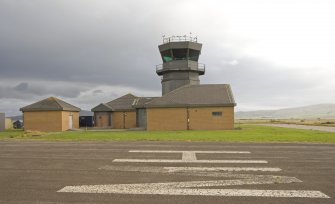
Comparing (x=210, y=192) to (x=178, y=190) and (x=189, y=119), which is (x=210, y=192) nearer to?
(x=178, y=190)

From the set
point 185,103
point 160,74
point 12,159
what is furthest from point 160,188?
point 160,74

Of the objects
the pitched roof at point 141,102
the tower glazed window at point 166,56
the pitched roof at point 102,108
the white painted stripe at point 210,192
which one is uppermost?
the tower glazed window at point 166,56

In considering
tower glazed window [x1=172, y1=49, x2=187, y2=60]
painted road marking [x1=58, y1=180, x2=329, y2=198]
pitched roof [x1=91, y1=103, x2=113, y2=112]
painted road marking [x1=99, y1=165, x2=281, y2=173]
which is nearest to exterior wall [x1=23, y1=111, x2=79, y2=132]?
pitched roof [x1=91, y1=103, x2=113, y2=112]

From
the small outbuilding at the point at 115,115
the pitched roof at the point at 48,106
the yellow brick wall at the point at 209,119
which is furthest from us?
the small outbuilding at the point at 115,115

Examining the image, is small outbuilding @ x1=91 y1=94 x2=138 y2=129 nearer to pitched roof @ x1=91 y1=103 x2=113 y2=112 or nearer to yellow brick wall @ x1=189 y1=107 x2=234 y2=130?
pitched roof @ x1=91 y1=103 x2=113 y2=112

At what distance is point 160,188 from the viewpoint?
7.95 m

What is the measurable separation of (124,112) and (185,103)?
1274cm

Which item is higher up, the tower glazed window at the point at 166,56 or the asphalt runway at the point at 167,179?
the tower glazed window at the point at 166,56

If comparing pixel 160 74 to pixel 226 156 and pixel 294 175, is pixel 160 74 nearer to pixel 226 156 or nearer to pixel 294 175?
pixel 226 156

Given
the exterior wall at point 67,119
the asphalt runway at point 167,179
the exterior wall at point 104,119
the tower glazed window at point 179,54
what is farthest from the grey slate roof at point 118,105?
the asphalt runway at point 167,179

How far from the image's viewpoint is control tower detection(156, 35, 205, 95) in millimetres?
41875

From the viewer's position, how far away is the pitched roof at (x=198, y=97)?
1449 inches

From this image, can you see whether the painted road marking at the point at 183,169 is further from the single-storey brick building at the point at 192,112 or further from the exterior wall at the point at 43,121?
the exterior wall at the point at 43,121

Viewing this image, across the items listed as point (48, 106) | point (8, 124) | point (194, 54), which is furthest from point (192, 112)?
point (8, 124)
